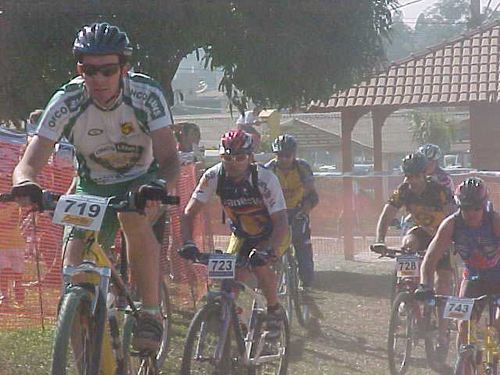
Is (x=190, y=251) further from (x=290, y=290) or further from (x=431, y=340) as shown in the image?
(x=290, y=290)

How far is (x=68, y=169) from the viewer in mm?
10273

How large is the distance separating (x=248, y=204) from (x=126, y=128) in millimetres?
2572

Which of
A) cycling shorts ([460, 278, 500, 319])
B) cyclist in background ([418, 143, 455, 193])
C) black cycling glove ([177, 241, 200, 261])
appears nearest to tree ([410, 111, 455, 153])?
cyclist in background ([418, 143, 455, 193])

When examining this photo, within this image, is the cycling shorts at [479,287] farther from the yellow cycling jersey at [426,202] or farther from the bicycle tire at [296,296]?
the bicycle tire at [296,296]

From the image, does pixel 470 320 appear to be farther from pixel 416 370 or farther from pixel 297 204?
pixel 297 204

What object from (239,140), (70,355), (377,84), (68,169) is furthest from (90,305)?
(377,84)

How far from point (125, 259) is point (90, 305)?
85 cm

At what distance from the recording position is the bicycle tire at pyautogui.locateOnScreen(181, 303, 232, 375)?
24.4 ft

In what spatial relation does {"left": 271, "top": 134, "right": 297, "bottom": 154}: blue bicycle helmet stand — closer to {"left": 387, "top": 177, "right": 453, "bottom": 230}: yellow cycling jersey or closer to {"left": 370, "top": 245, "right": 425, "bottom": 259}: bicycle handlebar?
{"left": 387, "top": 177, "right": 453, "bottom": 230}: yellow cycling jersey

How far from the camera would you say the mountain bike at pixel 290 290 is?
11.4 m

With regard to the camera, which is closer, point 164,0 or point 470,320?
point 470,320

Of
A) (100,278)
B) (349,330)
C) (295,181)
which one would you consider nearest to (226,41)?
(295,181)

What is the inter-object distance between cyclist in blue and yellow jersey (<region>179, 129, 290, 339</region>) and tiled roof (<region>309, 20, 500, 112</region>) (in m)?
12.6

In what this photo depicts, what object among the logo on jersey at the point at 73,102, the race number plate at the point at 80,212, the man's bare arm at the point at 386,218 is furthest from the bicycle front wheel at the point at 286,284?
the race number plate at the point at 80,212
